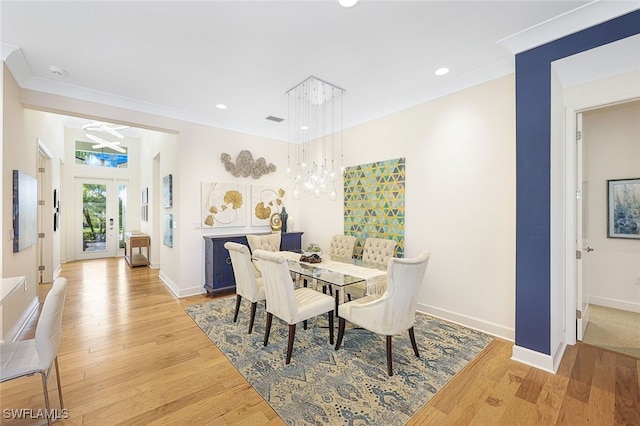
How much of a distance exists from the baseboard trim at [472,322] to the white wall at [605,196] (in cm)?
204

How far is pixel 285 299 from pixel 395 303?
978 millimetres

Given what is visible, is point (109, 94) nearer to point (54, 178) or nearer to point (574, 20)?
point (54, 178)

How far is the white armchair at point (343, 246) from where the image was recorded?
13.4 ft

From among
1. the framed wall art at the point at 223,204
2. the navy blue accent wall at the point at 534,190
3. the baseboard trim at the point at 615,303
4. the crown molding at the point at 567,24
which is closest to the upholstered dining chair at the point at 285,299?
Result: the navy blue accent wall at the point at 534,190

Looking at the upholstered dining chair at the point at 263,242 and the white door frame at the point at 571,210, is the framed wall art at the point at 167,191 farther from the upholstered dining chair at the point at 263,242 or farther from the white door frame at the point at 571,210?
the white door frame at the point at 571,210

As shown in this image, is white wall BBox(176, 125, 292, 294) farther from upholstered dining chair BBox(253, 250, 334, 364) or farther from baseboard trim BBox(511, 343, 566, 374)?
baseboard trim BBox(511, 343, 566, 374)

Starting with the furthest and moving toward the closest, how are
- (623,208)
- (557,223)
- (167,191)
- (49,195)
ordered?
(49,195) → (167,191) → (623,208) → (557,223)

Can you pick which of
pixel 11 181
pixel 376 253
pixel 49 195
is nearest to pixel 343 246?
pixel 376 253

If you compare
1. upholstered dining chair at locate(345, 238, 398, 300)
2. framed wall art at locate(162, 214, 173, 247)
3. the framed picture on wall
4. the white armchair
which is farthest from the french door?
the framed picture on wall

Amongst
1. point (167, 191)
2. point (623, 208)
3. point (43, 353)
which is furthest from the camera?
Result: point (167, 191)

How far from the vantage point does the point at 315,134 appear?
5.24 meters

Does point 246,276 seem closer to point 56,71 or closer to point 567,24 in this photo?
point 56,71

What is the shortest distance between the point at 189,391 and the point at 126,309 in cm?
237

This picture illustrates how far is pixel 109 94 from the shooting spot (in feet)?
11.8
